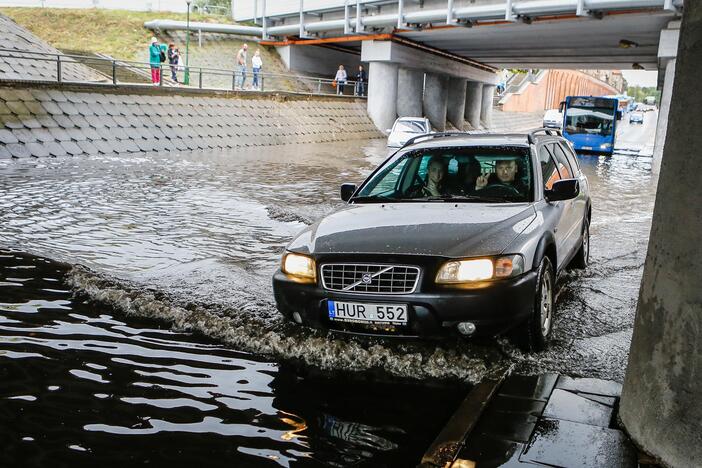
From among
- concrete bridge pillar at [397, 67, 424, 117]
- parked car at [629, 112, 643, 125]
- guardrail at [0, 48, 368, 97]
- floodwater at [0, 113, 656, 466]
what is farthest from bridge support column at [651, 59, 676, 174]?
parked car at [629, 112, 643, 125]

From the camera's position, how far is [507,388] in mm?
3957

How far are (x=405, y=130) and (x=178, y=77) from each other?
10.1 meters

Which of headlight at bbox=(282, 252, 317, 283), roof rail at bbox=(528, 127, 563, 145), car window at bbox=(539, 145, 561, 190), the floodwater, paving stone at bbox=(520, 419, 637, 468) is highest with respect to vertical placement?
roof rail at bbox=(528, 127, 563, 145)

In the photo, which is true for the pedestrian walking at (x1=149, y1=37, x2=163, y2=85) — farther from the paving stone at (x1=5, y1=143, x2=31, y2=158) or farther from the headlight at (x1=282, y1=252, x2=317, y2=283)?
the headlight at (x1=282, y1=252, x2=317, y2=283)

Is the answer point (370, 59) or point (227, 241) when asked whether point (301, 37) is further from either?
point (227, 241)

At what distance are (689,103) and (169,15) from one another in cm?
4863

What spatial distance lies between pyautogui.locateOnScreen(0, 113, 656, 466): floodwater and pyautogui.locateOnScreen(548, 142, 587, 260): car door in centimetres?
55

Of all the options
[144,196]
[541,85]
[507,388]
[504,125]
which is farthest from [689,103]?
[541,85]

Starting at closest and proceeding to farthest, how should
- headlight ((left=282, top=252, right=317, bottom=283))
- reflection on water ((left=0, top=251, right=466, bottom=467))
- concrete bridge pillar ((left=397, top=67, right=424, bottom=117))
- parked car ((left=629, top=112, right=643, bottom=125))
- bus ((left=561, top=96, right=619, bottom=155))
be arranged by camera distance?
reflection on water ((left=0, top=251, right=466, bottom=467)) → headlight ((left=282, top=252, right=317, bottom=283)) → bus ((left=561, top=96, right=619, bottom=155)) → concrete bridge pillar ((left=397, top=67, right=424, bottom=117)) → parked car ((left=629, top=112, right=643, bottom=125))

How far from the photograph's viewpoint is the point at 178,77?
2786cm

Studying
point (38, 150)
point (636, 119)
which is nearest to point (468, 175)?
point (38, 150)

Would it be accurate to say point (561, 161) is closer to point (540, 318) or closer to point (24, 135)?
point (540, 318)

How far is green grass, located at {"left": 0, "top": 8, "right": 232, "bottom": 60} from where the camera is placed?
39969 mm

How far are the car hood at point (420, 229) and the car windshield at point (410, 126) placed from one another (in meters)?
19.7
